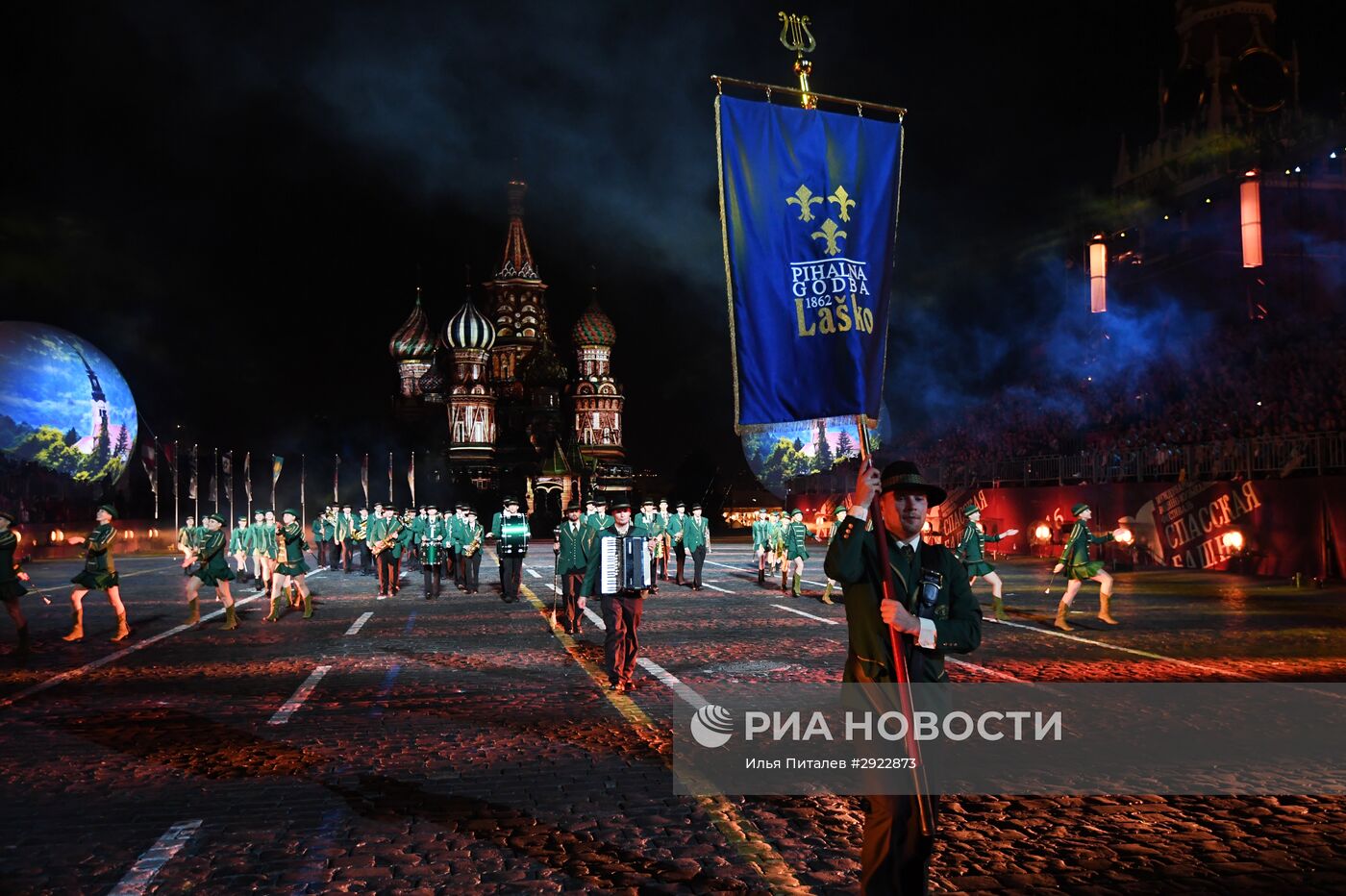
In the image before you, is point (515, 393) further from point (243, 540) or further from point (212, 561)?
point (212, 561)

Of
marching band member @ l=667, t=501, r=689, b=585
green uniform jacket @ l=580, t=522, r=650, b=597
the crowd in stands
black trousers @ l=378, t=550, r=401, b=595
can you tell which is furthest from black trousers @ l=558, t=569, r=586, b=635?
the crowd in stands

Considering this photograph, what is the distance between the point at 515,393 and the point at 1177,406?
249 ft

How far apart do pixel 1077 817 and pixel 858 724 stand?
8.36 feet

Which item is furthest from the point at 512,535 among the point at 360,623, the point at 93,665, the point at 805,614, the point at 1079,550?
the point at 1079,550

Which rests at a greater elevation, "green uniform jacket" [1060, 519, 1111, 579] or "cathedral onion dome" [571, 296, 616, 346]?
"cathedral onion dome" [571, 296, 616, 346]

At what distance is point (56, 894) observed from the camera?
5.18m

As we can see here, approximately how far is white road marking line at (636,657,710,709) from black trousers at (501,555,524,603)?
971 centimetres

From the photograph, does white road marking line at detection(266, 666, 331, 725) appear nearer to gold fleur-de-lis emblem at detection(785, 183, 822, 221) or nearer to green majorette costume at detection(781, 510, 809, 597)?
gold fleur-de-lis emblem at detection(785, 183, 822, 221)

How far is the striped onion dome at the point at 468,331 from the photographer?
324ft

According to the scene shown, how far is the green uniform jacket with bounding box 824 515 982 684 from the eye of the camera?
4543 mm

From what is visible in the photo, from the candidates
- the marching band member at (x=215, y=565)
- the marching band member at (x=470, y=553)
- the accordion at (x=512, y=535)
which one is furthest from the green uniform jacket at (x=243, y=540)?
the marching band member at (x=215, y=565)

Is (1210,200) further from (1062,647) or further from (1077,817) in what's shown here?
(1077,817)

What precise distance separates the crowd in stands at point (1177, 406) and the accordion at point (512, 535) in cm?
1730

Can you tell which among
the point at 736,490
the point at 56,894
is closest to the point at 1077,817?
the point at 56,894
